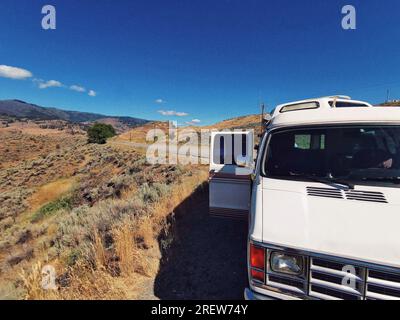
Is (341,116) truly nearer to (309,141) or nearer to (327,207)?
(309,141)

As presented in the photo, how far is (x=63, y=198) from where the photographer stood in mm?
15203

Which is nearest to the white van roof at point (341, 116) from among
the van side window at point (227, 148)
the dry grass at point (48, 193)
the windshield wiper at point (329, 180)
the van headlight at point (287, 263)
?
the windshield wiper at point (329, 180)

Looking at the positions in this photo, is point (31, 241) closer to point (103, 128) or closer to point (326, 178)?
point (326, 178)

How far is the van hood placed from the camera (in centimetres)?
197

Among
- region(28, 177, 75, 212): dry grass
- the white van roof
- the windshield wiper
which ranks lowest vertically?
region(28, 177, 75, 212): dry grass

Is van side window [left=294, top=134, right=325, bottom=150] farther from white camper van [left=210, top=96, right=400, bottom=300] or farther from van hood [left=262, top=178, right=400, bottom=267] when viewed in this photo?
van hood [left=262, top=178, right=400, bottom=267]

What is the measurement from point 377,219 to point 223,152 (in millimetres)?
3178

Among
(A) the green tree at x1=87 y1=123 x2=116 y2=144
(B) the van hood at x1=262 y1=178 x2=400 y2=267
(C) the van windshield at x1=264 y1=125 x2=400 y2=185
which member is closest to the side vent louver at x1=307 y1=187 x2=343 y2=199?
(B) the van hood at x1=262 y1=178 x2=400 y2=267

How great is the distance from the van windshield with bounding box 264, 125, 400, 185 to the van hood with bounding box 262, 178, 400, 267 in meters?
0.32

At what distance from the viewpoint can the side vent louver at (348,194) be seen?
7.86 feet

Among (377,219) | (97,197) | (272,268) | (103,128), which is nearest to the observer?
(377,219)

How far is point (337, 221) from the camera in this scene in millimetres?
2201

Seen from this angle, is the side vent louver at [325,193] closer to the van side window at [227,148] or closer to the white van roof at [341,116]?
the white van roof at [341,116]
